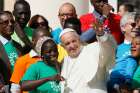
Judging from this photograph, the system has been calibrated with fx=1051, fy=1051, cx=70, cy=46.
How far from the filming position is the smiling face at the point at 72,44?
13.7 metres

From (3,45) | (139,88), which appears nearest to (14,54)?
(3,45)

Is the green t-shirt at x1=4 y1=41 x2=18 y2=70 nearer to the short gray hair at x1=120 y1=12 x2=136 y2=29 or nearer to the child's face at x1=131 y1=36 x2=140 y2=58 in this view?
the short gray hair at x1=120 y1=12 x2=136 y2=29

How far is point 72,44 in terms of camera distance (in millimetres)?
13695

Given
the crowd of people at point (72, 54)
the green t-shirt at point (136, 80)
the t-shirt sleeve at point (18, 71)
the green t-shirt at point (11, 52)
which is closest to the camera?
the crowd of people at point (72, 54)

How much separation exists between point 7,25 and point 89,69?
192 centimetres

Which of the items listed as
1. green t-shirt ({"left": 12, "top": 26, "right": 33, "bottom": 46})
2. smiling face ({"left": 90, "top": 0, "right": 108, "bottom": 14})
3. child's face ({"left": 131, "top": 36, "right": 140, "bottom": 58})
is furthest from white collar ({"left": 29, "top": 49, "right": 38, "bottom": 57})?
child's face ({"left": 131, "top": 36, "right": 140, "bottom": 58})

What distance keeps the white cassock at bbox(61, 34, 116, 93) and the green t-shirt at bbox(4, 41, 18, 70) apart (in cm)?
130

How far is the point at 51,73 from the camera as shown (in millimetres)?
14117

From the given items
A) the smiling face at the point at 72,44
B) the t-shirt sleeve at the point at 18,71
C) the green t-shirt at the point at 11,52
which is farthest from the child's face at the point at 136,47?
the green t-shirt at the point at 11,52

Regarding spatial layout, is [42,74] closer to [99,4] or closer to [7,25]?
[7,25]

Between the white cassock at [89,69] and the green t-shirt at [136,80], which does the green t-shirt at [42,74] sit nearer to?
the white cassock at [89,69]

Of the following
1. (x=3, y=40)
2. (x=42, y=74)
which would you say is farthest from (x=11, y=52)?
(x=42, y=74)

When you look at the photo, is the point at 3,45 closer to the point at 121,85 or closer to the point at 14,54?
the point at 14,54

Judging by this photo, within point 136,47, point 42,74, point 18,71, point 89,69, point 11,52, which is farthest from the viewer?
point 11,52
